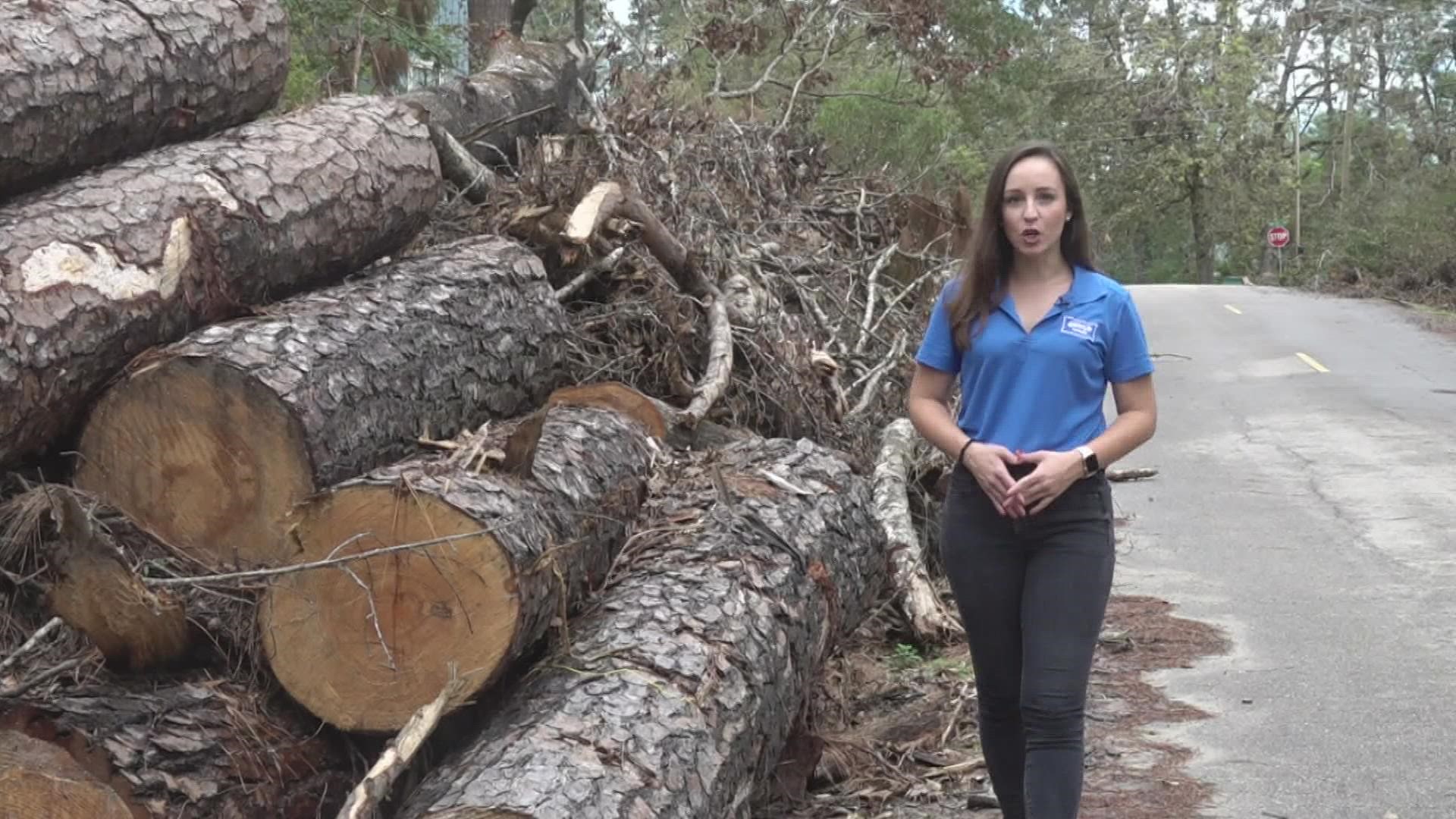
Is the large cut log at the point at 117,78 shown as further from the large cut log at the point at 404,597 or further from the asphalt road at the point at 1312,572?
the asphalt road at the point at 1312,572

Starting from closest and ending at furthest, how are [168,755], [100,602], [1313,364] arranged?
[168,755] → [100,602] → [1313,364]

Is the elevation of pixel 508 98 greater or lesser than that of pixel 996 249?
greater

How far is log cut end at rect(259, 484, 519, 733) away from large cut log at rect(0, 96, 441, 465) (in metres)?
0.98

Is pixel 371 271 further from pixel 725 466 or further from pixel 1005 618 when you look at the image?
pixel 1005 618

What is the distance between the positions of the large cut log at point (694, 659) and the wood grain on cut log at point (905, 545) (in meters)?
1.03

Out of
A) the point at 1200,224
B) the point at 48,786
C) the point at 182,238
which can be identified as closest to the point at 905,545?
the point at 182,238

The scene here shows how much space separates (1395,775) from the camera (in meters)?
4.94

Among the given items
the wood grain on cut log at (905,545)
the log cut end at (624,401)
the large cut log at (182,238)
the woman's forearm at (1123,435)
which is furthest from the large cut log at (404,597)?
the wood grain on cut log at (905,545)

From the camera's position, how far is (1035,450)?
147 inches

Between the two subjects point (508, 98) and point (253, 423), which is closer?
point (253, 423)

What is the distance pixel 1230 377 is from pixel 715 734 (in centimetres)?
1391

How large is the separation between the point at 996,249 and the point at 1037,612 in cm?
90

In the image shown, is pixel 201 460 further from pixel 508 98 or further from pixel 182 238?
pixel 508 98

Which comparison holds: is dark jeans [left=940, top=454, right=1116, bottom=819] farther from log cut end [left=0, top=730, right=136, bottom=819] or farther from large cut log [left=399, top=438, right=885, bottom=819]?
log cut end [left=0, top=730, right=136, bottom=819]
